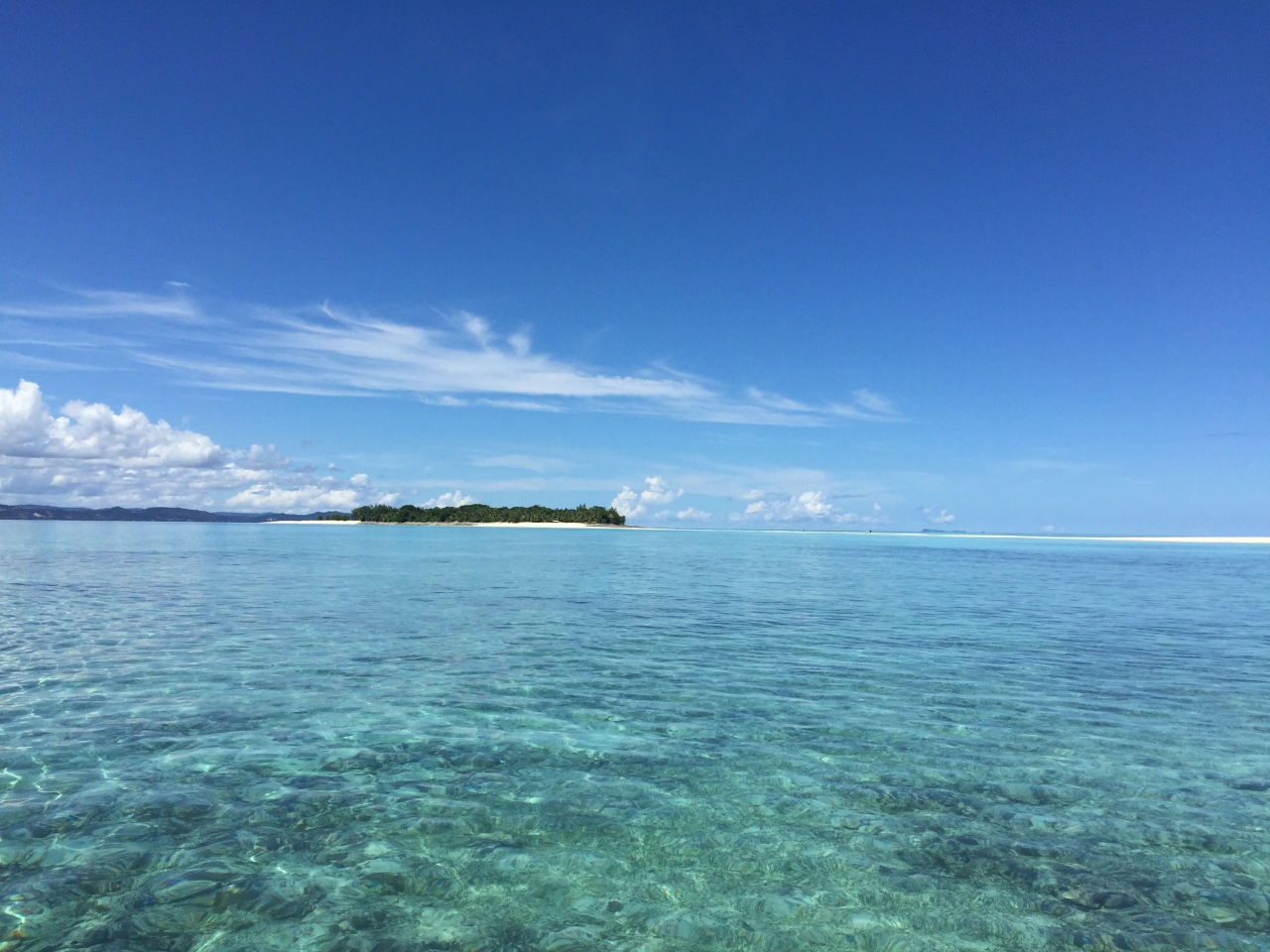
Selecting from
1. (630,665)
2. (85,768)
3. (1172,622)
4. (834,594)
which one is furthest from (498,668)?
(1172,622)

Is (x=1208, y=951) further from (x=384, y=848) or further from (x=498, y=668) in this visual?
(x=498, y=668)

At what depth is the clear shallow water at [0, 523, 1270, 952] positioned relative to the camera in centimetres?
698

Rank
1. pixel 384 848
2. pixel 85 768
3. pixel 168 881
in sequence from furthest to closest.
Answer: pixel 85 768, pixel 384 848, pixel 168 881

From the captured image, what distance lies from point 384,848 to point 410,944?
6.41 ft

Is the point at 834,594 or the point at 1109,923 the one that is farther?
the point at 834,594

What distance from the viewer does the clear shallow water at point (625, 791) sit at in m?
6.98

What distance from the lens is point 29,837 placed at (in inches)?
328

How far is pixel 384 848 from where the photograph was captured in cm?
829

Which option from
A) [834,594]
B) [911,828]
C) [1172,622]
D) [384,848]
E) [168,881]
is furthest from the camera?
[834,594]

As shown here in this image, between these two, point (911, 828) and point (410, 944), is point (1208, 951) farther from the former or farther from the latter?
point (410, 944)

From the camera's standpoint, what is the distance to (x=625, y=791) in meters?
10.1

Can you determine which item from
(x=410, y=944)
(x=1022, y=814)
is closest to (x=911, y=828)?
(x=1022, y=814)

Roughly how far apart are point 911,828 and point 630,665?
10.5 metres

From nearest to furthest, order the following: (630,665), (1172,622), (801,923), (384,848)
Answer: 1. (801,923)
2. (384,848)
3. (630,665)
4. (1172,622)
